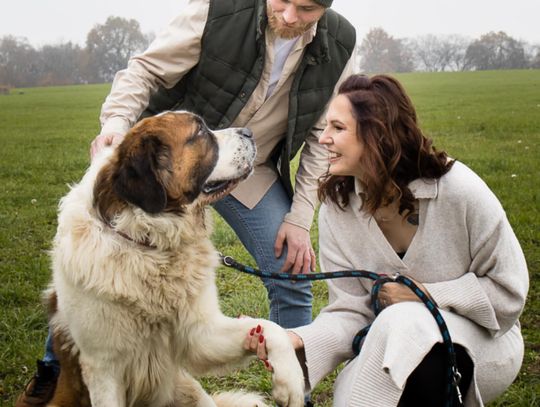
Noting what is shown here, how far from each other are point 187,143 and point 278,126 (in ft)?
2.51

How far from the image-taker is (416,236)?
2705 mm

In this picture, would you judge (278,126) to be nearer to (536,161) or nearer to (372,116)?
(372,116)

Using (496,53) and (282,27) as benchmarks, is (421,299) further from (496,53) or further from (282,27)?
(496,53)

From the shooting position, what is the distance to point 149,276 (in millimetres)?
2727

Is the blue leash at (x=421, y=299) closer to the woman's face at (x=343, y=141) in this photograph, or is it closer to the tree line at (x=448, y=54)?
the woman's face at (x=343, y=141)

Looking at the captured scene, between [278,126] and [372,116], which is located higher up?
[372,116]

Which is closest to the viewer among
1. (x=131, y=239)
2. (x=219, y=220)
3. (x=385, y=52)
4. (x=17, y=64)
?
(x=131, y=239)

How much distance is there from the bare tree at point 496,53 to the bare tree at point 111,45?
3278 centimetres

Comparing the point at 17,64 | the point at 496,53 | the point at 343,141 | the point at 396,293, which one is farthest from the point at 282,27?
the point at 496,53

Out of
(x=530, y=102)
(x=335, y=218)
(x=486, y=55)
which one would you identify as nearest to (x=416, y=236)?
(x=335, y=218)

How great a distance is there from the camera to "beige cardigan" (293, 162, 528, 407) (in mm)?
2412

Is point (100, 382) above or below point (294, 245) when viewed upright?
below

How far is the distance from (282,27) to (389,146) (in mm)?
790

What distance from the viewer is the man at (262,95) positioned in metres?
3.10
